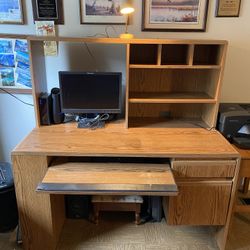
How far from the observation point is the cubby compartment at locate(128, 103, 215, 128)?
195 cm

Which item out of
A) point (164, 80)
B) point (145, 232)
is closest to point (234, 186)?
point (145, 232)

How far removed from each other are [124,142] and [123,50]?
30.5 inches

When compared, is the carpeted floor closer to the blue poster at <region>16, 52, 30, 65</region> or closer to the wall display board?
the wall display board

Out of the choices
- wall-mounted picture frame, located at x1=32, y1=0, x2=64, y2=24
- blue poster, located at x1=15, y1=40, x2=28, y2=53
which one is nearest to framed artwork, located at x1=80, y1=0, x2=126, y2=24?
wall-mounted picture frame, located at x1=32, y1=0, x2=64, y2=24

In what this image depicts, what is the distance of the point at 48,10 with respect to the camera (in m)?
1.81

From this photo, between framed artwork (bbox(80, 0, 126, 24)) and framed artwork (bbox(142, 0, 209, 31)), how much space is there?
19 cm

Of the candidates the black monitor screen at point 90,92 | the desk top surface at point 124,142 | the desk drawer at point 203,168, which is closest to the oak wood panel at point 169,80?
the black monitor screen at point 90,92

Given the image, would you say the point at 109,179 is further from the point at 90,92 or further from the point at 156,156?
the point at 90,92

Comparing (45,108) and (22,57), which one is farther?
(22,57)

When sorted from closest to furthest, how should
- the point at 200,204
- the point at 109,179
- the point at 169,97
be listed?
the point at 109,179 < the point at 200,204 < the point at 169,97

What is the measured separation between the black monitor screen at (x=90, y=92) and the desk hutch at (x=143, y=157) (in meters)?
0.13

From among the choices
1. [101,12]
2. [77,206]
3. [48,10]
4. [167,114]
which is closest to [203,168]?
[167,114]

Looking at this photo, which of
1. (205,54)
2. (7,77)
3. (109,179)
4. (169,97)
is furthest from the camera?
(7,77)

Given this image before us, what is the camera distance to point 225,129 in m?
1.73
